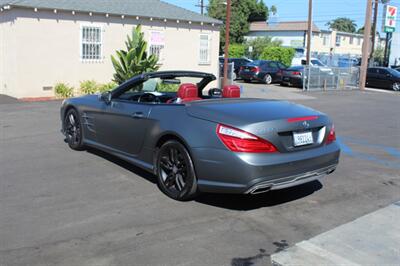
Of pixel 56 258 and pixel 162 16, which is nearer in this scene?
pixel 56 258

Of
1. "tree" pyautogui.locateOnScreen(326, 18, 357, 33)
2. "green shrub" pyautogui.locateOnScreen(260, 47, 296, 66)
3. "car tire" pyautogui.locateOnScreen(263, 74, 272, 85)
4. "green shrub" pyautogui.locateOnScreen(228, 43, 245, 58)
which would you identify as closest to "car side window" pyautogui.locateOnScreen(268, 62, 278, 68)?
"car tire" pyautogui.locateOnScreen(263, 74, 272, 85)

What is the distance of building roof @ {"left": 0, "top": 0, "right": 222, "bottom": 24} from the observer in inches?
635

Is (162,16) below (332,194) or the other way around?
the other way around

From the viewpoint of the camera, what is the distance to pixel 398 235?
4316 mm

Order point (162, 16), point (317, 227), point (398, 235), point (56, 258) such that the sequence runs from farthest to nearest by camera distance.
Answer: point (162, 16) → point (317, 227) → point (398, 235) → point (56, 258)

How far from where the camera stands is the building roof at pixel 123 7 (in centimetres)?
1614

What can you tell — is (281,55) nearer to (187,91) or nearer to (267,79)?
(267,79)

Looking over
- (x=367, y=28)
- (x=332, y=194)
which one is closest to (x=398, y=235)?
(x=332, y=194)

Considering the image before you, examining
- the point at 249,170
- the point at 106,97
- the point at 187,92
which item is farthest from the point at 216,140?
the point at 106,97

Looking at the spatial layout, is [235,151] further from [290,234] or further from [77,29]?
[77,29]

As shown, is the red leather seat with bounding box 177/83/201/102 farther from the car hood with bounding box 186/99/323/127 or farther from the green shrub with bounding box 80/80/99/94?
the green shrub with bounding box 80/80/99/94

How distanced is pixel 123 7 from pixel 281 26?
157ft

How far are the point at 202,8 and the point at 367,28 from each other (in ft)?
107

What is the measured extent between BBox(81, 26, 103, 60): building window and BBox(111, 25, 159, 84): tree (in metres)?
0.83
